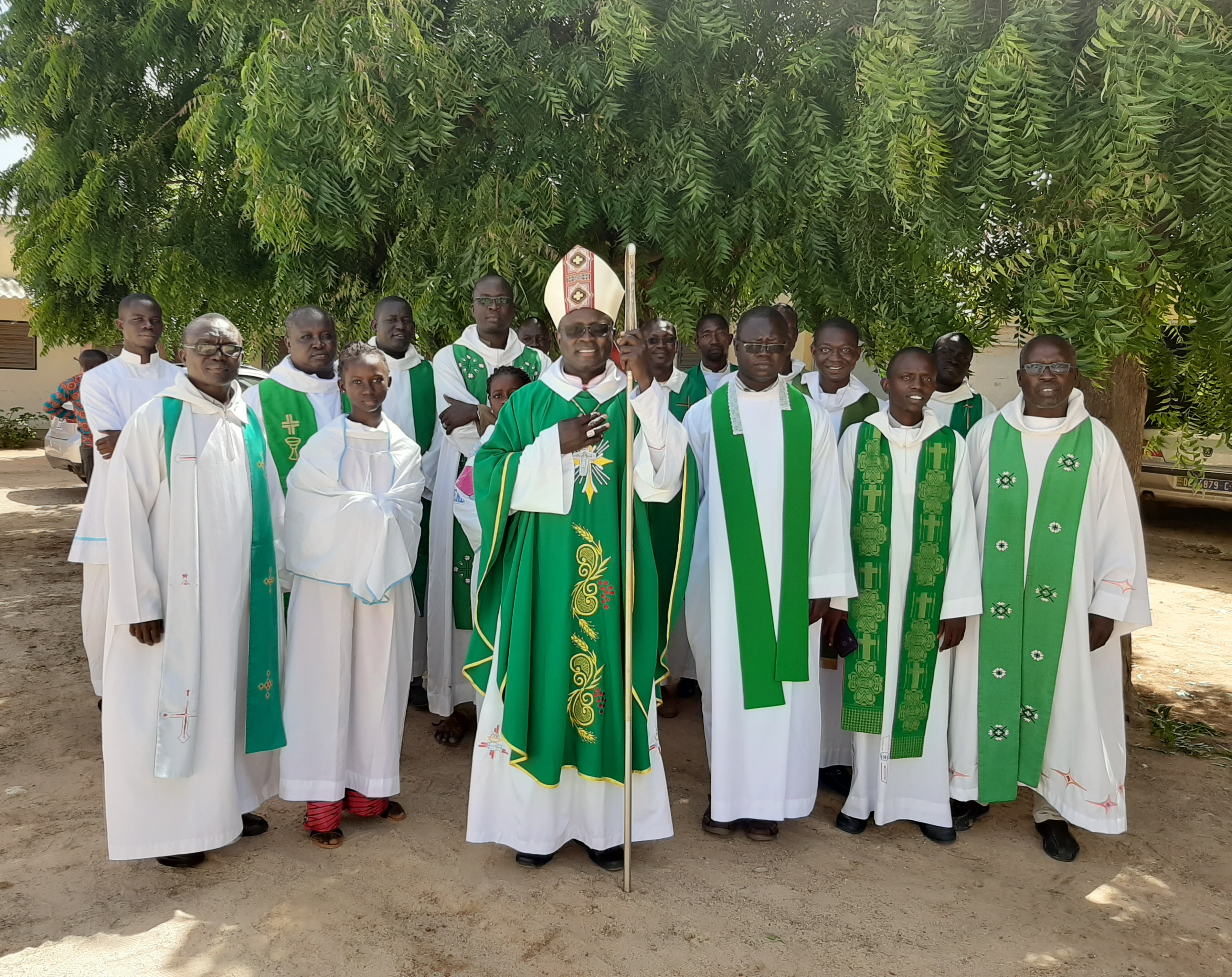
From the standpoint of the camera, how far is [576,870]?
4.01m

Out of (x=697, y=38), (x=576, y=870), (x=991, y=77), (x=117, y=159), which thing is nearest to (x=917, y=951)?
(x=576, y=870)

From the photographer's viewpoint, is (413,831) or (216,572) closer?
(216,572)

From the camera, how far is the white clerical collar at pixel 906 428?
14.6 feet

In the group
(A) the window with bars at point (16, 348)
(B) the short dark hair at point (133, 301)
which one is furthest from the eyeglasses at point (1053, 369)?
(A) the window with bars at point (16, 348)

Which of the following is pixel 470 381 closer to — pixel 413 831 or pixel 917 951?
pixel 413 831

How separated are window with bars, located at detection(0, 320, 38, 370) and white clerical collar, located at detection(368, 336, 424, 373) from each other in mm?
20564

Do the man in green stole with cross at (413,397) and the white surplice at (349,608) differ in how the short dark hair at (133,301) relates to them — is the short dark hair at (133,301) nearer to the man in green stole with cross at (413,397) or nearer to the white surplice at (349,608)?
the man in green stole with cross at (413,397)

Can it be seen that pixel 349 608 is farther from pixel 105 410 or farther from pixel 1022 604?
pixel 1022 604

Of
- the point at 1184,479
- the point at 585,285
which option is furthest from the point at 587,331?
the point at 1184,479

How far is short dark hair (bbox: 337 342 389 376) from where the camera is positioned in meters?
4.28

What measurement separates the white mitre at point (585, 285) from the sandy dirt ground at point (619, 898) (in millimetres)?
2283

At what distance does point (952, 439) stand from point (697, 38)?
2431 mm

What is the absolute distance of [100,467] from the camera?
558cm

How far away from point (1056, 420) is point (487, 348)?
3.07 metres
